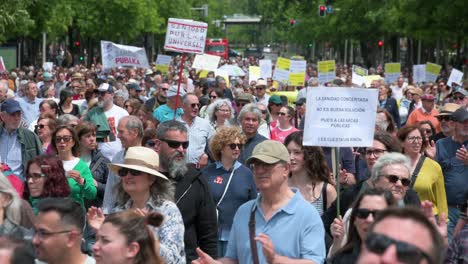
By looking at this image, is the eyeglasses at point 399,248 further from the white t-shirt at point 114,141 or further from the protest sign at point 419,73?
the protest sign at point 419,73

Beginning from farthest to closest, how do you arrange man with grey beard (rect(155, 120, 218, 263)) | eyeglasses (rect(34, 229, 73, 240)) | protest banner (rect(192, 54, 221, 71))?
1. protest banner (rect(192, 54, 221, 71))
2. man with grey beard (rect(155, 120, 218, 263))
3. eyeglasses (rect(34, 229, 73, 240))

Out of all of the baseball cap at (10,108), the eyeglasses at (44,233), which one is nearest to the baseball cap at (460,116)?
the baseball cap at (10,108)

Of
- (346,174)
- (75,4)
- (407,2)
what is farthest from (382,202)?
(75,4)

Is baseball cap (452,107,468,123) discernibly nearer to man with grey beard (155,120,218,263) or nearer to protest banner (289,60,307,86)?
man with grey beard (155,120,218,263)

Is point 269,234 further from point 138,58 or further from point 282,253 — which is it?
point 138,58

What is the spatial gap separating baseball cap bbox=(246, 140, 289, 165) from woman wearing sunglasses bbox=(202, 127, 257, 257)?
2.52 m

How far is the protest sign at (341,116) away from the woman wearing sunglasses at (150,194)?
2449 mm

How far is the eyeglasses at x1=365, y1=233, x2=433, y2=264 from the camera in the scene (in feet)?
9.79

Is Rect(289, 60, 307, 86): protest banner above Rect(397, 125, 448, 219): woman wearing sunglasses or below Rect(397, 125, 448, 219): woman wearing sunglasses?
below

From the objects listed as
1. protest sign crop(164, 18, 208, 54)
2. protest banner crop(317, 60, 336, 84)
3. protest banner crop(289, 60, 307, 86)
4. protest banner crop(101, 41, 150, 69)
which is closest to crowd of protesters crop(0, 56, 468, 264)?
protest sign crop(164, 18, 208, 54)

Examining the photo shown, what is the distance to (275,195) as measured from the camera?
21.1ft

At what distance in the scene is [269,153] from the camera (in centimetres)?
660

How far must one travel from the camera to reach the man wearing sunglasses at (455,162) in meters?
10.6

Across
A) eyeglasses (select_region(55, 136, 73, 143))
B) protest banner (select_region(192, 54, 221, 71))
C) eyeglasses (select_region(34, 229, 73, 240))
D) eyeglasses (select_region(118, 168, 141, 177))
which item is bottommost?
protest banner (select_region(192, 54, 221, 71))
